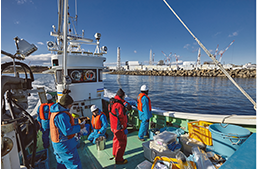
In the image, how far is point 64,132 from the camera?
2.06 metres

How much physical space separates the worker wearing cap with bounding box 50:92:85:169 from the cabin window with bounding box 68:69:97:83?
2867mm

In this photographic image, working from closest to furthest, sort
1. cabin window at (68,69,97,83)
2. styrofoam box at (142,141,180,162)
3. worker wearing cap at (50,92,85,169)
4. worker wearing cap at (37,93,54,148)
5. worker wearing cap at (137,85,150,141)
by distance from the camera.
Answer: worker wearing cap at (50,92,85,169)
styrofoam box at (142,141,180,162)
worker wearing cap at (37,93,54,148)
worker wearing cap at (137,85,150,141)
cabin window at (68,69,97,83)

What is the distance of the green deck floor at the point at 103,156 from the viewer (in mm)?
2832

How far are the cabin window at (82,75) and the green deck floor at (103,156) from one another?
7.56 feet

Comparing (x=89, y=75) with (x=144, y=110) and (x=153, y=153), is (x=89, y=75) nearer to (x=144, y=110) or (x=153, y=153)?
(x=144, y=110)

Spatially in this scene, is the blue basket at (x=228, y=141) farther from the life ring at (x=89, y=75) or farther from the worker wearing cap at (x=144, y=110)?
the life ring at (x=89, y=75)

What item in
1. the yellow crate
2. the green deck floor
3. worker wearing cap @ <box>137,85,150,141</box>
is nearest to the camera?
the yellow crate

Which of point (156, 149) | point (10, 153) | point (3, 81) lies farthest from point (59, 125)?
point (156, 149)

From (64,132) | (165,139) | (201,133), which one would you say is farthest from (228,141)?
(64,132)

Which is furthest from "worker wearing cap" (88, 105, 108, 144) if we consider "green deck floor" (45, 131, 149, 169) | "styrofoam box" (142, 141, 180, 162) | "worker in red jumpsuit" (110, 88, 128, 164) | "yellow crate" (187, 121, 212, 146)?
"yellow crate" (187, 121, 212, 146)

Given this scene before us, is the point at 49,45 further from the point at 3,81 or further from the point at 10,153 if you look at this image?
the point at 10,153

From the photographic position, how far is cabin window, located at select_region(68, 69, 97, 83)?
4793 mm

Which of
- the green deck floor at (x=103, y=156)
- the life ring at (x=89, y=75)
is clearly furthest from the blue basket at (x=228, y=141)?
the life ring at (x=89, y=75)

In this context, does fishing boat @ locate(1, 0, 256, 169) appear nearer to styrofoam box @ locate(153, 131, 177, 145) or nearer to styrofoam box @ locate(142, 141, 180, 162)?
styrofoam box @ locate(142, 141, 180, 162)
